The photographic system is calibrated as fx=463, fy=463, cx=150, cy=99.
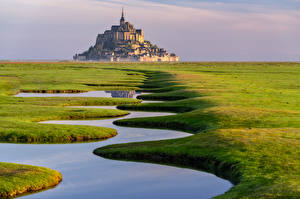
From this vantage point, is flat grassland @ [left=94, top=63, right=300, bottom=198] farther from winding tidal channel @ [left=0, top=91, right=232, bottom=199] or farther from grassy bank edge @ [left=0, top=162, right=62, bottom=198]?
grassy bank edge @ [left=0, top=162, right=62, bottom=198]

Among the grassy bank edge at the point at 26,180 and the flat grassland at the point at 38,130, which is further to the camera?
the flat grassland at the point at 38,130

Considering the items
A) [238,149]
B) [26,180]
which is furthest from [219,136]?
[26,180]

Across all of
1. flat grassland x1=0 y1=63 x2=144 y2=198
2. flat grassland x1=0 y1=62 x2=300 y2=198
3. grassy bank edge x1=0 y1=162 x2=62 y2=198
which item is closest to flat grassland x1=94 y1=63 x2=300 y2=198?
flat grassland x1=0 y1=62 x2=300 y2=198

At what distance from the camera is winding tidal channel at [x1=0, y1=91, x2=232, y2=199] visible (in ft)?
77.7

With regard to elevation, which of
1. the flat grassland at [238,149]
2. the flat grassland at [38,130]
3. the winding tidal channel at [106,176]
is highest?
the flat grassland at [238,149]

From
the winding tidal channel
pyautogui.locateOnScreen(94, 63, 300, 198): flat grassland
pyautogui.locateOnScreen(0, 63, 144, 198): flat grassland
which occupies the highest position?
pyautogui.locateOnScreen(94, 63, 300, 198): flat grassland

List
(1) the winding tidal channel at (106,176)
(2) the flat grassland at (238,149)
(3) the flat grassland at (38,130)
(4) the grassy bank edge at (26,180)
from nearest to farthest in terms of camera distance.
→ (2) the flat grassland at (238,149)
(4) the grassy bank edge at (26,180)
(1) the winding tidal channel at (106,176)
(3) the flat grassland at (38,130)

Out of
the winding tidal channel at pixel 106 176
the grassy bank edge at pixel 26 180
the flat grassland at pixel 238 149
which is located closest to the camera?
the flat grassland at pixel 238 149

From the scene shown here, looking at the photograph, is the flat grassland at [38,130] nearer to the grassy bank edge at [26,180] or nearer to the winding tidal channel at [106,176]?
the grassy bank edge at [26,180]

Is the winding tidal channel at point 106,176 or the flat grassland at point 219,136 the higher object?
the flat grassland at point 219,136

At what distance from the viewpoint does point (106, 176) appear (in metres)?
26.7

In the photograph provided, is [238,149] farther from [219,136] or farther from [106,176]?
[106,176]

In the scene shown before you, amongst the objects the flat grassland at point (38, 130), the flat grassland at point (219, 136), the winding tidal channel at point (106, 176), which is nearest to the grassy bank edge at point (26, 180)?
the flat grassland at point (38, 130)

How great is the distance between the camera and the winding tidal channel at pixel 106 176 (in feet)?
77.7
